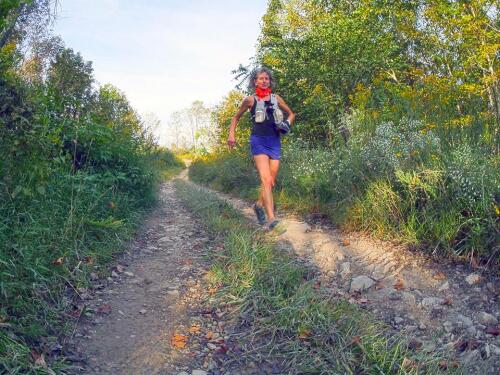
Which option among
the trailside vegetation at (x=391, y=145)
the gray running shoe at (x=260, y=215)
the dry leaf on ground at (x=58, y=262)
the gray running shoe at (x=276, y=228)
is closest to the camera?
the dry leaf on ground at (x=58, y=262)

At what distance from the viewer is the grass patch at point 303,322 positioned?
251cm

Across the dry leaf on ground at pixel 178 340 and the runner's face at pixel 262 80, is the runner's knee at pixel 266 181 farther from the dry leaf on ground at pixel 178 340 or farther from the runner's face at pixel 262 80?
the dry leaf on ground at pixel 178 340

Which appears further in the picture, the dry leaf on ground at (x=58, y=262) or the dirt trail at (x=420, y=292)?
the dry leaf on ground at (x=58, y=262)

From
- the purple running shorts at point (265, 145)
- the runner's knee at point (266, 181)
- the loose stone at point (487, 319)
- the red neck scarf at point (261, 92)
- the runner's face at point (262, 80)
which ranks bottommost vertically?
the loose stone at point (487, 319)

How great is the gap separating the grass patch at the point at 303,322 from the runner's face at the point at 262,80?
7.21 feet

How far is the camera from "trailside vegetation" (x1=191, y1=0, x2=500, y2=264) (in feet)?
12.7

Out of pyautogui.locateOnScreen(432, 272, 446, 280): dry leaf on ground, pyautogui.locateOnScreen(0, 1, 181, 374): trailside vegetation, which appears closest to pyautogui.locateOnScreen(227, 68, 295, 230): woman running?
pyautogui.locateOnScreen(0, 1, 181, 374): trailside vegetation

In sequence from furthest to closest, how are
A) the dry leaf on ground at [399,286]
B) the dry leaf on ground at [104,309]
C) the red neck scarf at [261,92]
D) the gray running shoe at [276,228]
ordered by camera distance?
the red neck scarf at [261,92], the gray running shoe at [276,228], the dry leaf on ground at [399,286], the dry leaf on ground at [104,309]

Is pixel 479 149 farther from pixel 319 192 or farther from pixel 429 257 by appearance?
pixel 319 192

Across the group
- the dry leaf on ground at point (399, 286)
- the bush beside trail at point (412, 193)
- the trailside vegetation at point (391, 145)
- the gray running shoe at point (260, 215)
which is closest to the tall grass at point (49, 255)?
the gray running shoe at point (260, 215)

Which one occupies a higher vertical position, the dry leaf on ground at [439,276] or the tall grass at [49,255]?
the tall grass at [49,255]

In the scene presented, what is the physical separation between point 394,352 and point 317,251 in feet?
6.43

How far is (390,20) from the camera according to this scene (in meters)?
15.1

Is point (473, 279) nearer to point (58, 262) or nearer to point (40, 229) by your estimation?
point (58, 262)
